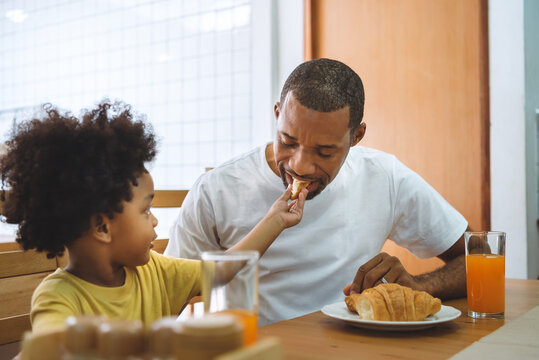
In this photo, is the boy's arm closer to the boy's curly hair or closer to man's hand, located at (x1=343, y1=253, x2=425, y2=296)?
man's hand, located at (x1=343, y1=253, x2=425, y2=296)

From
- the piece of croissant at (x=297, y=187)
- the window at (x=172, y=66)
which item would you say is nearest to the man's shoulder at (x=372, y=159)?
the piece of croissant at (x=297, y=187)

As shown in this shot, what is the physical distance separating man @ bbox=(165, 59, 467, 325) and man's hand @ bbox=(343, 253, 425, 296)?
2cm

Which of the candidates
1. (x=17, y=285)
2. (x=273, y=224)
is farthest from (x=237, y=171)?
(x=17, y=285)

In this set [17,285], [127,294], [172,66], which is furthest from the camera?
[172,66]

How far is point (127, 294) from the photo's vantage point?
102 cm

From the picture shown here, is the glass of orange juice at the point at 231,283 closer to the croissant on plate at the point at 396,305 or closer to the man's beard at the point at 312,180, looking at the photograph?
the croissant on plate at the point at 396,305

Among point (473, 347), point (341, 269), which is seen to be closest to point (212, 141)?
point (341, 269)

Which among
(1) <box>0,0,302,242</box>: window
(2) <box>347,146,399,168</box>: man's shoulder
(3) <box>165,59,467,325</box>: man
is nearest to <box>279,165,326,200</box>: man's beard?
(3) <box>165,59,467,325</box>: man

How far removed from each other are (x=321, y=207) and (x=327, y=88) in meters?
0.37

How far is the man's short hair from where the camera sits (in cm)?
133

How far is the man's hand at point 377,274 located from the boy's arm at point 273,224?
0.20m

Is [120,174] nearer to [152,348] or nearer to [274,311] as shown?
[152,348]

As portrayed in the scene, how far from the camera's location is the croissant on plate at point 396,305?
0.98 meters

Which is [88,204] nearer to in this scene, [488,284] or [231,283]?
[231,283]
